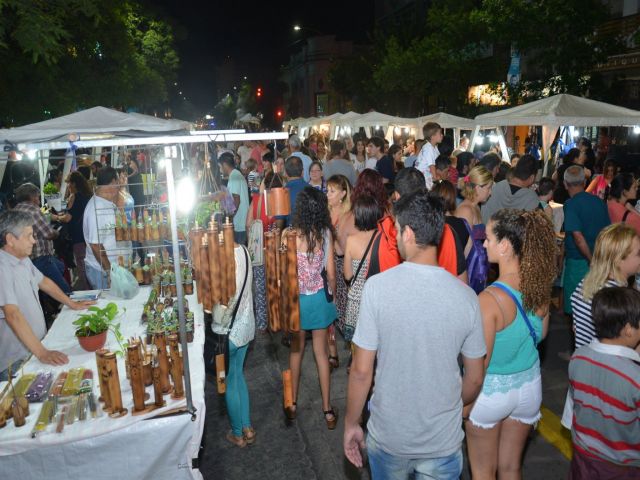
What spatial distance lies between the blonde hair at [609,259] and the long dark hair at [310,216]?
1.96 metres

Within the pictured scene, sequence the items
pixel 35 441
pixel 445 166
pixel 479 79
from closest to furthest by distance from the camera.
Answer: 1. pixel 35 441
2. pixel 445 166
3. pixel 479 79

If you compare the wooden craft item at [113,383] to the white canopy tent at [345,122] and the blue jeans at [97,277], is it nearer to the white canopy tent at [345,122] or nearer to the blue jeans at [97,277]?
the blue jeans at [97,277]

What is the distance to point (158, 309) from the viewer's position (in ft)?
14.1

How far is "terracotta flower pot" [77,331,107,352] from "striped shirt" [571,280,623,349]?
133 inches

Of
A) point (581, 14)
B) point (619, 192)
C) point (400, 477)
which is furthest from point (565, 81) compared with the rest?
point (400, 477)

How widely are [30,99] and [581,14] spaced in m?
13.3

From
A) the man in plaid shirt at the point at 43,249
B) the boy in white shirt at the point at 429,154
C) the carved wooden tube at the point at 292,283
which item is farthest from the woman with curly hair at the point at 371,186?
the man in plaid shirt at the point at 43,249

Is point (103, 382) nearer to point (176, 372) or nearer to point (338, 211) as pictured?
point (176, 372)

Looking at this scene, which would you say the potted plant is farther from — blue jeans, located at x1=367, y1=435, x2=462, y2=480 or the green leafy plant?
the green leafy plant

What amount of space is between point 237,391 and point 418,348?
233 cm

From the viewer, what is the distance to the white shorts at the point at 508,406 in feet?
9.06

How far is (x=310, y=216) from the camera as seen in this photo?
408 centimetres

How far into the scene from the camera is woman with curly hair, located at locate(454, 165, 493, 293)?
4.62 meters

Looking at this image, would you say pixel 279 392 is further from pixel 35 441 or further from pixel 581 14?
pixel 581 14
